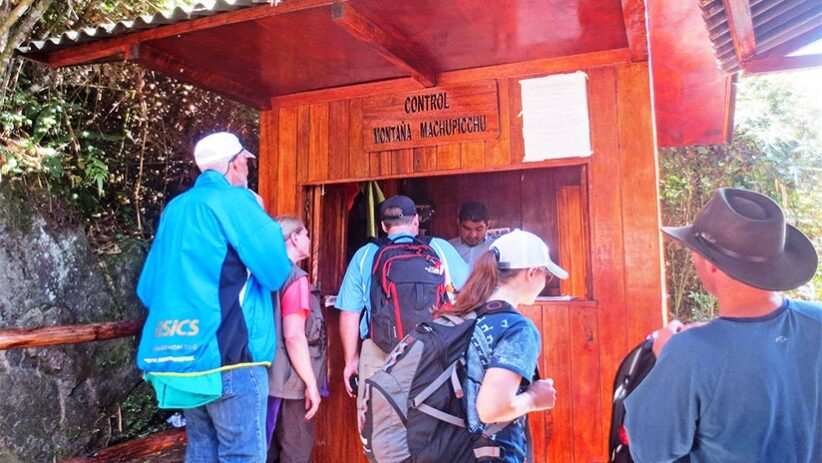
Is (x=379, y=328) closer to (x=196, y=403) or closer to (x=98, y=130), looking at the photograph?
(x=196, y=403)

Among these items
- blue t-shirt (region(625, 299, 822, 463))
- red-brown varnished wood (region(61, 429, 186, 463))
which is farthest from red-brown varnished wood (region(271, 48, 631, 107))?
red-brown varnished wood (region(61, 429, 186, 463))

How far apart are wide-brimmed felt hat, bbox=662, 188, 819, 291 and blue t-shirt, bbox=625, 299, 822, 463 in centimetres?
11

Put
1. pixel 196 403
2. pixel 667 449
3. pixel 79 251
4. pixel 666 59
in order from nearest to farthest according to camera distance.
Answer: pixel 667 449
pixel 196 403
pixel 666 59
pixel 79 251

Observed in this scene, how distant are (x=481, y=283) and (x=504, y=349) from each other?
0.29 m

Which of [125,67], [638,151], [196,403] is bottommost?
[196,403]

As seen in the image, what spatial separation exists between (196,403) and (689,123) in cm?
518

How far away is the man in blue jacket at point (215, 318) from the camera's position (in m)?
2.52

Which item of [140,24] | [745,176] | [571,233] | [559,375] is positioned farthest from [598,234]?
[745,176]

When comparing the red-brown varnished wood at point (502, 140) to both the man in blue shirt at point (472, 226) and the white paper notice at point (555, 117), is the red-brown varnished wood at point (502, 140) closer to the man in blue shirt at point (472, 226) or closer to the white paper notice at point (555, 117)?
the white paper notice at point (555, 117)

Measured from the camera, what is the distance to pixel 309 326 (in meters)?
3.48

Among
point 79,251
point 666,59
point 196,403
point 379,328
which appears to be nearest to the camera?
point 196,403

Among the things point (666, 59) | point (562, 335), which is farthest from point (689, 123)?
point (562, 335)

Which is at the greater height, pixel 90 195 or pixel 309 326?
pixel 90 195

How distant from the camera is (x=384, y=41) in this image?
3.39m
